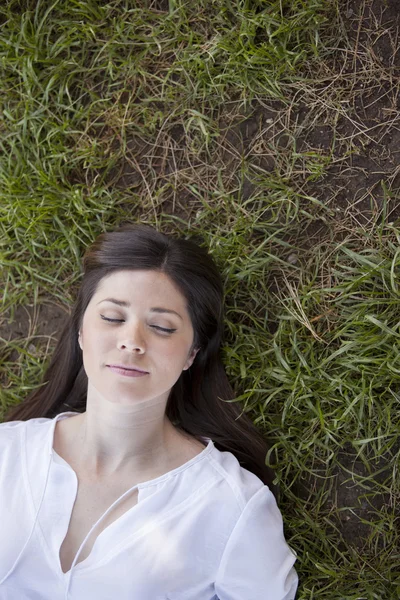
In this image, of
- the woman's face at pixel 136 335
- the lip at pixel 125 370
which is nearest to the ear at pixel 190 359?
the woman's face at pixel 136 335

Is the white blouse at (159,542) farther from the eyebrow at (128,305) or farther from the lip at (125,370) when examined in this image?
the eyebrow at (128,305)

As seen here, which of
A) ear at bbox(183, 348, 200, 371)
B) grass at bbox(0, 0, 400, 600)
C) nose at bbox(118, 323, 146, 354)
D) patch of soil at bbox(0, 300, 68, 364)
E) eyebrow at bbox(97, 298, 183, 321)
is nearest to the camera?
nose at bbox(118, 323, 146, 354)

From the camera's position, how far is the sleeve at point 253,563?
314cm

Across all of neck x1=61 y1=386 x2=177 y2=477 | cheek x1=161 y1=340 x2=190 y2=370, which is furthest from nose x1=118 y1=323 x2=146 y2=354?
neck x1=61 y1=386 x2=177 y2=477

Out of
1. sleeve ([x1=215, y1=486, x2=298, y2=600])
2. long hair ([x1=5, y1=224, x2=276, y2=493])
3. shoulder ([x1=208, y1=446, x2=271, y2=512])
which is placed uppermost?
long hair ([x1=5, y1=224, x2=276, y2=493])

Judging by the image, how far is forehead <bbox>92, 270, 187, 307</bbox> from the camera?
3219 mm

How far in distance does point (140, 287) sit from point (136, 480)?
984mm

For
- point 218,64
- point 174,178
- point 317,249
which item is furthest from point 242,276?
point 218,64

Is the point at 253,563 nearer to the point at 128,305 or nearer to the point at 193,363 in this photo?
the point at 193,363

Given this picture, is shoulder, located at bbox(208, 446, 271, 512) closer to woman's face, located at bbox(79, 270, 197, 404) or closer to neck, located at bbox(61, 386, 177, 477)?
neck, located at bbox(61, 386, 177, 477)

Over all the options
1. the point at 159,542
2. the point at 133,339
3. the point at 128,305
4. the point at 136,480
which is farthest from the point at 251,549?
the point at 128,305

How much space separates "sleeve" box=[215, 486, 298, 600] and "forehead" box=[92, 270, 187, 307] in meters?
1.09

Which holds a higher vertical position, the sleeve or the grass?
the grass

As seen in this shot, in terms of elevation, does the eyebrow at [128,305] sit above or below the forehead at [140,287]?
below
